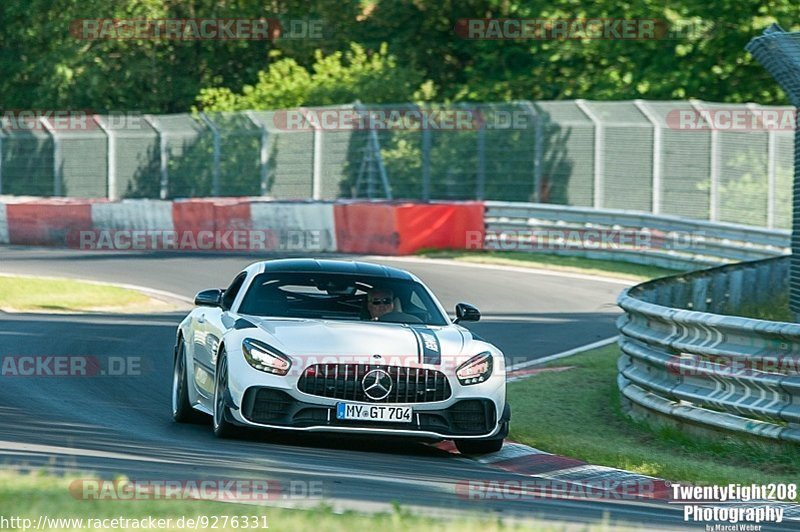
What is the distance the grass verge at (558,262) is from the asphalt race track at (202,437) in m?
4.35

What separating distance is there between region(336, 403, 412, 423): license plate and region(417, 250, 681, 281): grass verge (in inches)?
646

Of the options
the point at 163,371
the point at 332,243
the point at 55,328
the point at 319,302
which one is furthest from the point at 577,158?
the point at 319,302

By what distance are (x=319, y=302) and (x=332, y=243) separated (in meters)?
18.8

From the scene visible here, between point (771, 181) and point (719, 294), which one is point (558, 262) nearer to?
point (771, 181)

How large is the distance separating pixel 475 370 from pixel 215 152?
2660 centimetres

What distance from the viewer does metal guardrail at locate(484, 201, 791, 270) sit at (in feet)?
85.6

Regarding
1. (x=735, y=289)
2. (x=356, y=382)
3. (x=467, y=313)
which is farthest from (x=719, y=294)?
(x=356, y=382)

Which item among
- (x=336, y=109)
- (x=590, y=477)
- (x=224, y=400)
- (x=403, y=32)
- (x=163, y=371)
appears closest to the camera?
(x=590, y=477)

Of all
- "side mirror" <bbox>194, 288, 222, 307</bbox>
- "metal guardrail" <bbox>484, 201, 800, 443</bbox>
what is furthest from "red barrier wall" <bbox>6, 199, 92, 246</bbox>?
"side mirror" <bbox>194, 288, 222, 307</bbox>

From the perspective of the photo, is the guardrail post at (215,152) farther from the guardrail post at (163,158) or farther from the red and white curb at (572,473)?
the red and white curb at (572,473)

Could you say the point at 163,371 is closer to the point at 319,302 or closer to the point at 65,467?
the point at 319,302

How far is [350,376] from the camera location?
10250 millimetres

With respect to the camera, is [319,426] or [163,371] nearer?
[319,426]

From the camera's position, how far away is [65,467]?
8.38 m
